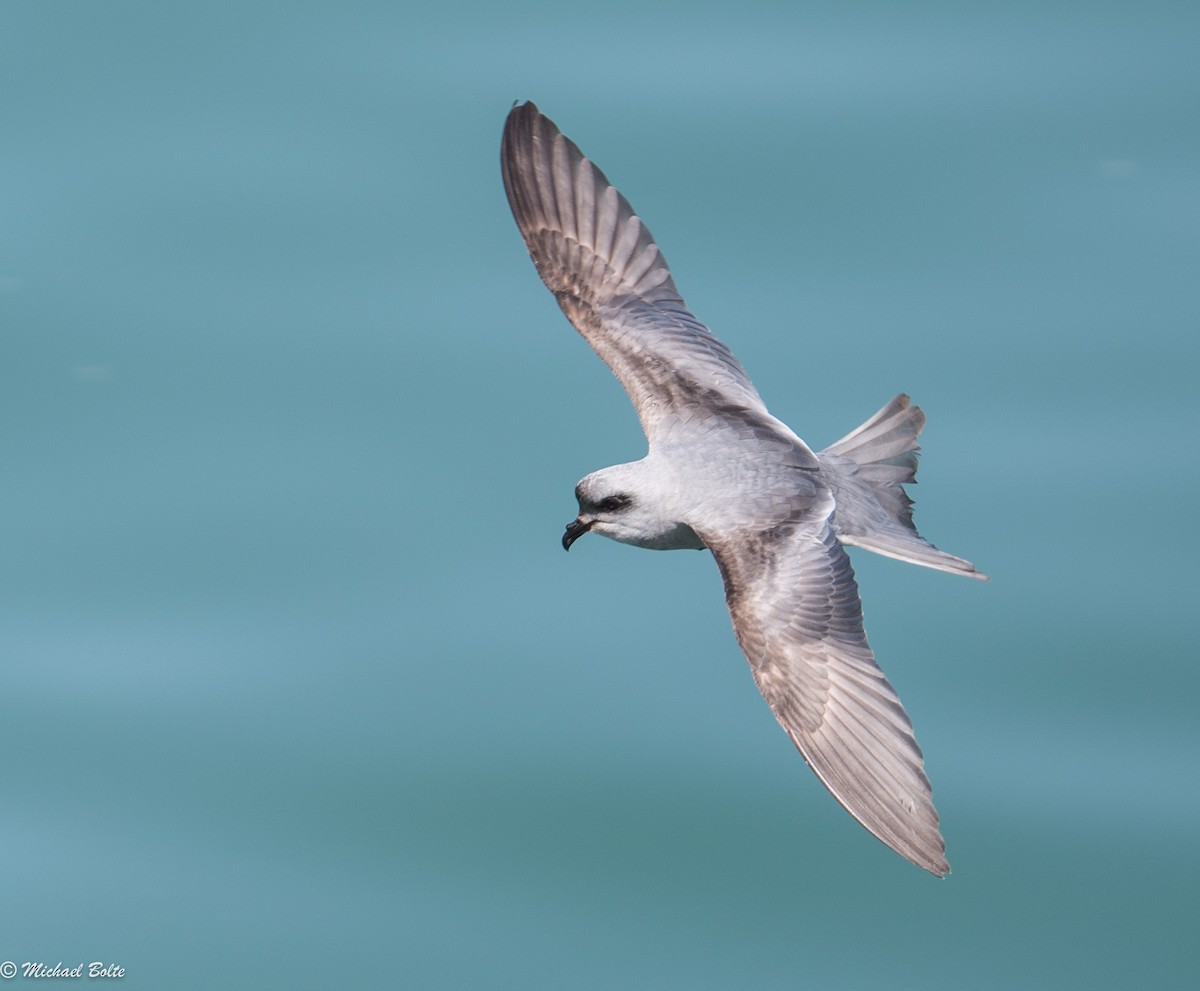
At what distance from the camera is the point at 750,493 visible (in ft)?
21.5

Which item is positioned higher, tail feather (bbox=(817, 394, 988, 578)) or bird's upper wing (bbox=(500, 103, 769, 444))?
bird's upper wing (bbox=(500, 103, 769, 444))

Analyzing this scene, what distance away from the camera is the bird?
6.03 meters

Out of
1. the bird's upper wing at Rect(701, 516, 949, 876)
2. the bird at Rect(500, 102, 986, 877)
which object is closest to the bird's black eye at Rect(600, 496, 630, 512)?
the bird at Rect(500, 102, 986, 877)

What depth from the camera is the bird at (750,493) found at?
603 cm

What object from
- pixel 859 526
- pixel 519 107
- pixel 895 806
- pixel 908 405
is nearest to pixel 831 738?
pixel 895 806

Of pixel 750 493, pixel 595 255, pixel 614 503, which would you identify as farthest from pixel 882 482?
pixel 595 255

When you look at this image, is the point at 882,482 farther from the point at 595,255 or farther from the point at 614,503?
the point at 595,255

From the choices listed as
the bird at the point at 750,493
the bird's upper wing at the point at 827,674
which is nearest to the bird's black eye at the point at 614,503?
the bird at the point at 750,493

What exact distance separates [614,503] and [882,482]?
3.38 feet

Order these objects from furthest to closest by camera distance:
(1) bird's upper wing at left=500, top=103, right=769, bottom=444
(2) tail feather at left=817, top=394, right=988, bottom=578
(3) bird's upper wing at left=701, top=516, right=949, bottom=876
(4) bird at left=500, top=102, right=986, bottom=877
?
(1) bird's upper wing at left=500, top=103, right=769, bottom=444 < (2) tail feather at left=817, top=394, right=988, bottom=578 < (4) bird at left=500, top=102, right=986, bottom=877 < (3) bird's upper wing at left=701, top=516, right=949, bottom=876

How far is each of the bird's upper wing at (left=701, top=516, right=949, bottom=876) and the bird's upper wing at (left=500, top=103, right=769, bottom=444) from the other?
3.49 ft

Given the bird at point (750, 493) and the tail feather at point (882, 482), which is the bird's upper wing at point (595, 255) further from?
the tail feather at point (882, 482)

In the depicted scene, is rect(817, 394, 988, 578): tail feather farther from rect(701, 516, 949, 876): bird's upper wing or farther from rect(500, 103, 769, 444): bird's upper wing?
rect(500, 103, 769, 444): bird's upper wing

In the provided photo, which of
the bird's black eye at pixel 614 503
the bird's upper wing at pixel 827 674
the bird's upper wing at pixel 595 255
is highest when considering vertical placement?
the bird's upper wing at pixel 595 255
